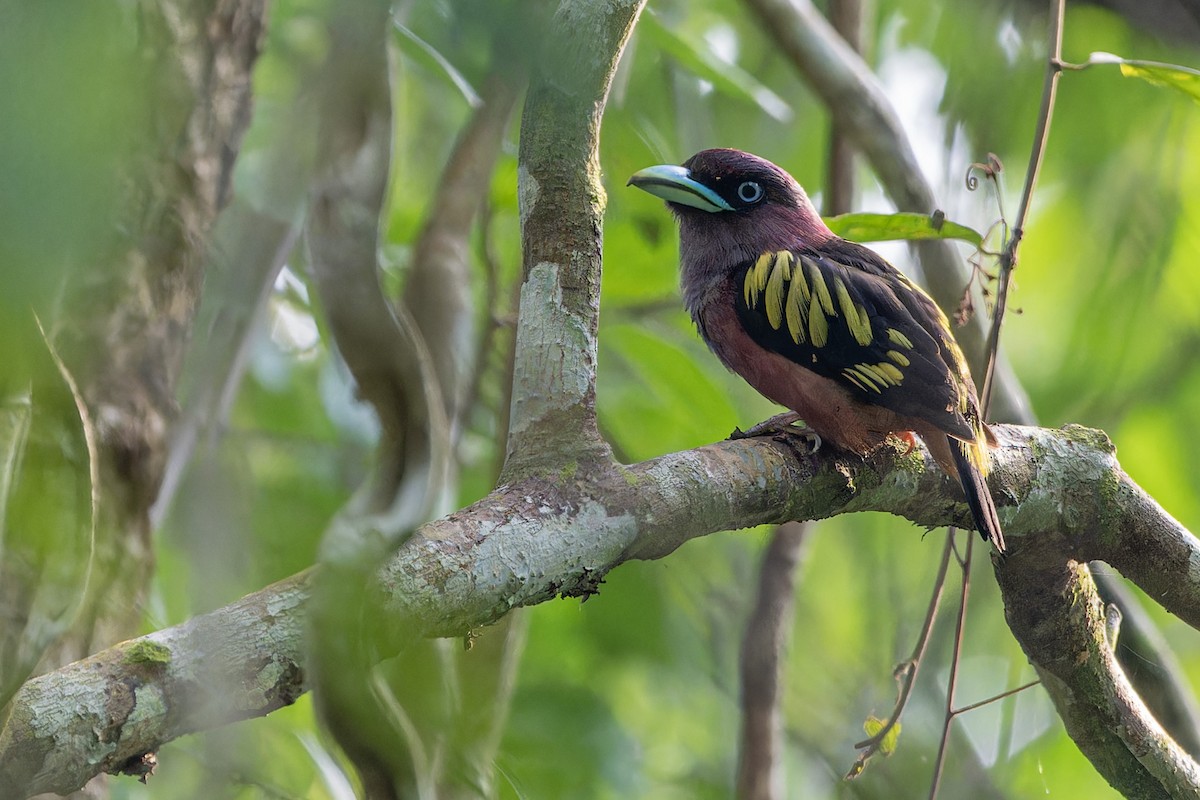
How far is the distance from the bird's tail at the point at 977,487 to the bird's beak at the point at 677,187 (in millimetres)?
1203

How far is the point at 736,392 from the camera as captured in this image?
524cm

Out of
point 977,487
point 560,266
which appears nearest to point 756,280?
point 977,487

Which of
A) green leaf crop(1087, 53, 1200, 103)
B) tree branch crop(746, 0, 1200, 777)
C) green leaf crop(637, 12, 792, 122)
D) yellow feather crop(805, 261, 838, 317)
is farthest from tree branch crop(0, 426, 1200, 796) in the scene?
green leaf crop(637, 12, 792, 122)

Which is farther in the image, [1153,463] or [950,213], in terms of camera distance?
[1153,463]

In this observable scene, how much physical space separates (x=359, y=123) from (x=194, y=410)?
5.20 ft

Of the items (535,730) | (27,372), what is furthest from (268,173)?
(535,730)

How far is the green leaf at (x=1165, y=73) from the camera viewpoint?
2713 millimetres

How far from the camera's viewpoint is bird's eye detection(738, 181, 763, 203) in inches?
144

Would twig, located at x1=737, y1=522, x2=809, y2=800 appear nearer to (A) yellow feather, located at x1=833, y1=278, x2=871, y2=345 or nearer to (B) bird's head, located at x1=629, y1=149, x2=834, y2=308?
(B) bird's head, located at x1=629, y1=149, x2=834, y2=308

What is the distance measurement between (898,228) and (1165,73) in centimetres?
70

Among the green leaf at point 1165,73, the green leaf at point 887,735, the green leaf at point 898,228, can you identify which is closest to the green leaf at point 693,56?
the green leaf at point 898,228

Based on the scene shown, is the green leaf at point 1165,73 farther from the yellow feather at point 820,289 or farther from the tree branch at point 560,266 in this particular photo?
the tree branch at point 560,266

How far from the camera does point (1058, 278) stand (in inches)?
237

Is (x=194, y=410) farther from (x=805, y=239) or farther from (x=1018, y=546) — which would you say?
(x=1018, y=546)
